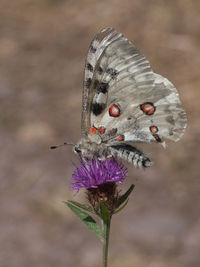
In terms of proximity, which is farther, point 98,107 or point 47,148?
point 47,148

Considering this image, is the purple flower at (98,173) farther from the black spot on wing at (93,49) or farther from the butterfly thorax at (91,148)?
the black spot on wing at (93,49)

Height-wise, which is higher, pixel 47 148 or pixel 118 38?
pixel 47 148

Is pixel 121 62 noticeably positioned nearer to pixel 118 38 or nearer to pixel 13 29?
pixel 118 38

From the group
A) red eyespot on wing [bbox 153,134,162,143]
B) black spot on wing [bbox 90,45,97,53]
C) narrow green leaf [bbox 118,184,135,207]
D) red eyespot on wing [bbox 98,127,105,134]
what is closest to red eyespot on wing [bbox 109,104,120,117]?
red eyespot on wing [bbox 98,127,105,134]

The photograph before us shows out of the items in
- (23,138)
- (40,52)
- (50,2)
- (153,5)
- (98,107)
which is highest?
(50,2)

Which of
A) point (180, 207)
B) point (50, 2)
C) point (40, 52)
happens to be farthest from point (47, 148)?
point (50, 2)

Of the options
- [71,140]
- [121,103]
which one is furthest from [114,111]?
[71,140]
